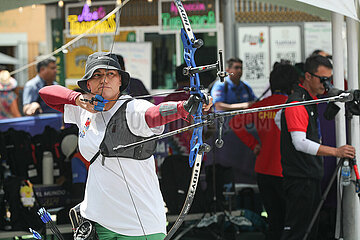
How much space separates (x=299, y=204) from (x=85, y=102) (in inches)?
83.3

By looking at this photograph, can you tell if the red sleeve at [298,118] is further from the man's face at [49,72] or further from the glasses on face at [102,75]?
the man's face at [49,72]

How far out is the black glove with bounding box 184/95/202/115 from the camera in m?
2.38

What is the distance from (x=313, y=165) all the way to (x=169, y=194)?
1.07 meters

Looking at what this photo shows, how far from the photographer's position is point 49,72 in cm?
637

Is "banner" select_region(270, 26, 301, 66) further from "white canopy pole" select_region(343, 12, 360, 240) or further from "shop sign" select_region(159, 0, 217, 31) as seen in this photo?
"white canopy pole" select_region(343, 12, 360, 240)

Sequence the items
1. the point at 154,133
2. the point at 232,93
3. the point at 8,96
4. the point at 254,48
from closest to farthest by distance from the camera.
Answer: the point at 154,133, the point at 232,93, the point at 8,96, the point at 254,48

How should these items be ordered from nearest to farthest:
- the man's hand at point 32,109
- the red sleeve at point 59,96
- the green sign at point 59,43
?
the red sleeve at point 59,96 < the green sign at point 59,43 < the man's hand at point 32,109

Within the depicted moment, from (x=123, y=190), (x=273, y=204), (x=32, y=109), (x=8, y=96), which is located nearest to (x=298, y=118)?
(x=273, y=204)

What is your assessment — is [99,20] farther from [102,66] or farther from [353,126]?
[353,126]

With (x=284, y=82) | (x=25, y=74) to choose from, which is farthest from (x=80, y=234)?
(x=25, y=74)

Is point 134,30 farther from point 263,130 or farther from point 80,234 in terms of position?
point 80,234

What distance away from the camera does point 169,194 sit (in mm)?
4500

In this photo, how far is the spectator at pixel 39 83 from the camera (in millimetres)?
6164

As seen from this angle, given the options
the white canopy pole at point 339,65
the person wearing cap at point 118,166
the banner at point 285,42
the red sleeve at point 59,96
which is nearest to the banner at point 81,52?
the red sleeve at point 59,96
